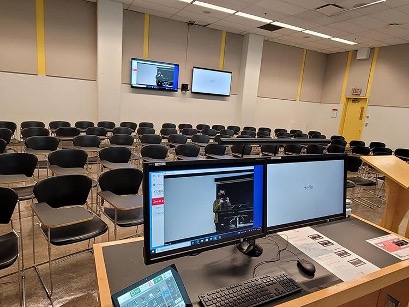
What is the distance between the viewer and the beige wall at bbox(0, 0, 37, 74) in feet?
20.4

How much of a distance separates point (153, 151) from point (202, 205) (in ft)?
10.9

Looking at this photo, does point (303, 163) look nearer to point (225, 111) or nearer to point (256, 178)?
point (256, 178)

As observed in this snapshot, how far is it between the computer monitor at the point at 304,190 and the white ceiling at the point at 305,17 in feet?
17.7

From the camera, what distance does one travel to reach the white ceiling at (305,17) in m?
5.89

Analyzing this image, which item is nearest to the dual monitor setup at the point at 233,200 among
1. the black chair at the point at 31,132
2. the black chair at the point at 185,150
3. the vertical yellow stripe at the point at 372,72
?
the black chair at the point at 185,150

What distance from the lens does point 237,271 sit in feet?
4.05

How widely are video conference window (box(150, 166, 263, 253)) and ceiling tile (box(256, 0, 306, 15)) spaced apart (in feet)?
19.0

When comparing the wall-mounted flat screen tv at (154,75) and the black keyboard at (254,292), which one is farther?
the wall-mounted flat screen tv at (154,75)

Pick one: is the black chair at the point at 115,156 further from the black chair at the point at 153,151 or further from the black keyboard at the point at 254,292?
the black keyboard at the point at 254,292

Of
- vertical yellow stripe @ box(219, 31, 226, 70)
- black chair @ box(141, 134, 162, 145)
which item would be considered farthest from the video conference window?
vertical yellow stripe @ box(219, 31, 226, 70)

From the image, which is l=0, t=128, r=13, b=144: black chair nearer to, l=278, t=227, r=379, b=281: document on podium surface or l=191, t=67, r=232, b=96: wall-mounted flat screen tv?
l=278, t=227, r=379, b=281: document on podium surface

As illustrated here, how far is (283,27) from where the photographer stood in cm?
776

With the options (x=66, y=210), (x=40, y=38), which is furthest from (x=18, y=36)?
(x=66, y=210)

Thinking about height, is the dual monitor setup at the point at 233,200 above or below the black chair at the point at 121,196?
above
